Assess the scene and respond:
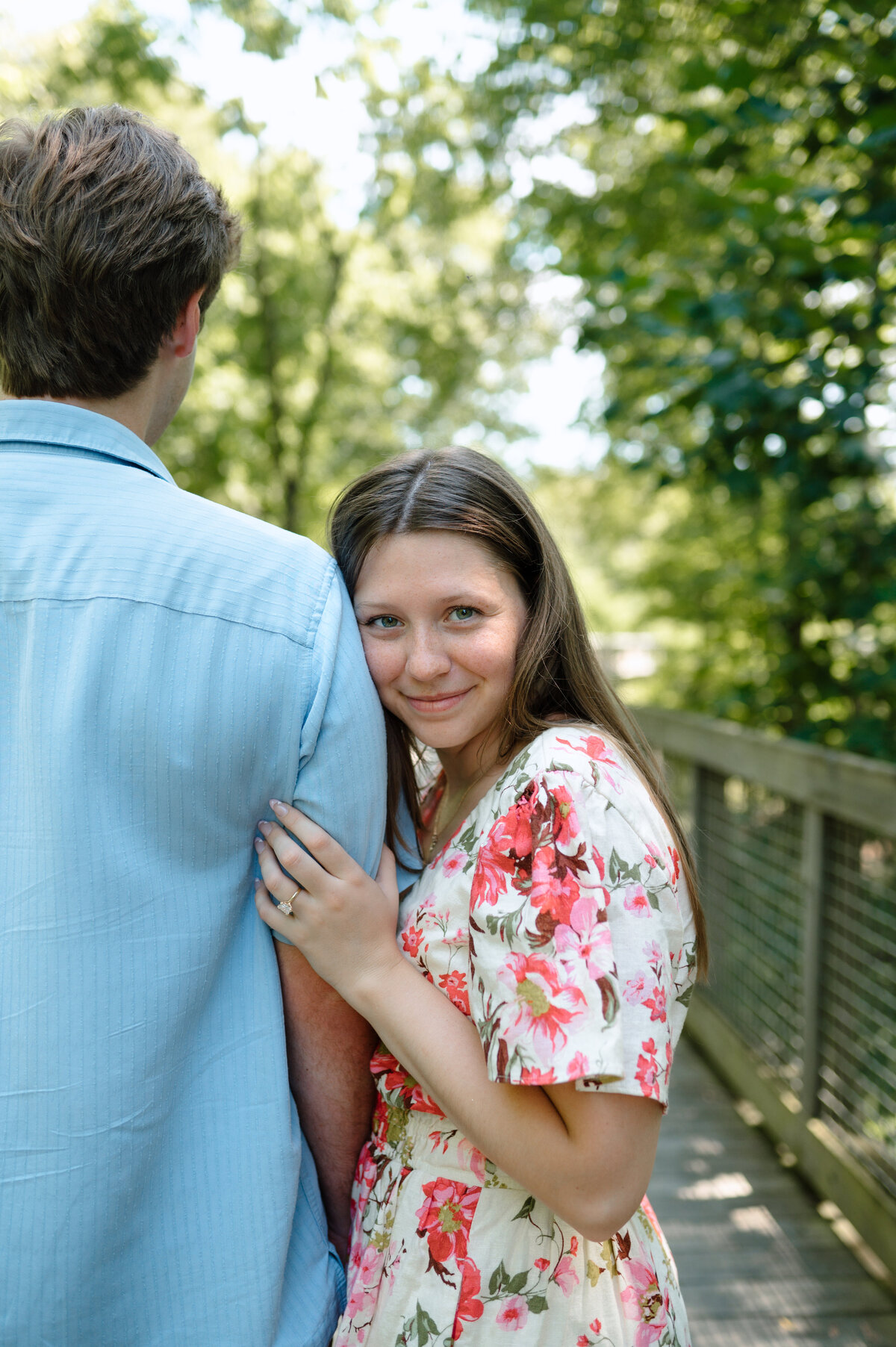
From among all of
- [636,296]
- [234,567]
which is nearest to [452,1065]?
[234,567]

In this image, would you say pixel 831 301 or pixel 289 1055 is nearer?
pixel 289 1055

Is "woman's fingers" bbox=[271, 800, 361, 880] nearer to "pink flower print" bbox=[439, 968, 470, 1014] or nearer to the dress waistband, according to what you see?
"pink flower print" bbox=[439, 968, 470, 1014]

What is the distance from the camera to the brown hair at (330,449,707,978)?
54.1 inches

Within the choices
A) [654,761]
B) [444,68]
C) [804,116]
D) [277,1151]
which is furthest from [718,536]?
[277,1151]

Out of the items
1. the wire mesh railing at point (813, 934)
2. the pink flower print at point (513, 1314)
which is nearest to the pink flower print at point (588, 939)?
the pink flower print at point (513, 1314)

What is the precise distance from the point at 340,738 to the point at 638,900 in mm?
374

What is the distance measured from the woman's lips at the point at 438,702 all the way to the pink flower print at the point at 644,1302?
742 mm

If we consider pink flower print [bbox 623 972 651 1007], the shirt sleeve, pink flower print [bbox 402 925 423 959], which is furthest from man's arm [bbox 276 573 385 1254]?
pink flower print [bbox 623 972 651 1007]

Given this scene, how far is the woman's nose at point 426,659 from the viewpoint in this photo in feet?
4.37

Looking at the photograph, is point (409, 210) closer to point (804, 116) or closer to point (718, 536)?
point (718, 536)

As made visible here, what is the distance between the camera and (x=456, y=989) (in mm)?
1269

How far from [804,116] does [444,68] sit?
457 cm

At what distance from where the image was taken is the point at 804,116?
3.36 meters

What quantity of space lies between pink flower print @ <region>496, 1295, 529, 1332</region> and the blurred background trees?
59.7 inches
